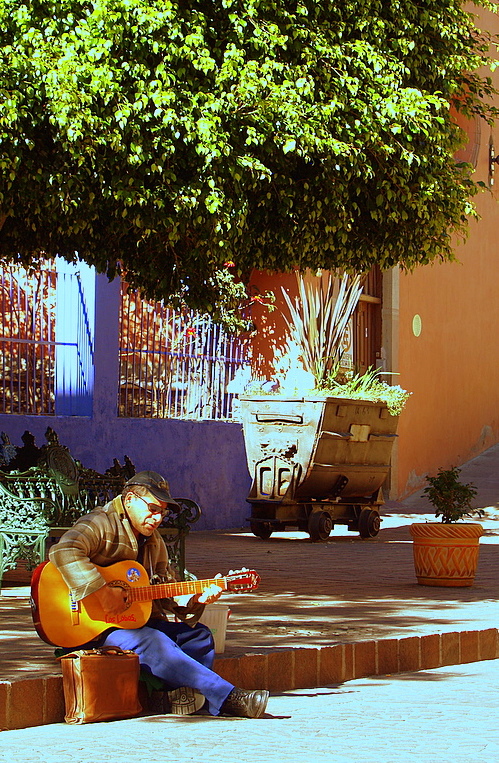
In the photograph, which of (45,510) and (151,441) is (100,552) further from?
(151,441)

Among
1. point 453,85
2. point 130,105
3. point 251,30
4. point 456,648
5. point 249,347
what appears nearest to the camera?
point 456,648

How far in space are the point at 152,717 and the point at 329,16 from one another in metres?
5.30

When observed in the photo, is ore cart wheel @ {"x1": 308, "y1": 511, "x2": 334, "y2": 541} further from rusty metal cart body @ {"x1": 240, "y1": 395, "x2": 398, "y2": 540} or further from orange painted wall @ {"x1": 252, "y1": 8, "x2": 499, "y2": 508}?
orange painted wall @ {"x1": 252, "y1": 8, "x2": 499, "y2": 508}

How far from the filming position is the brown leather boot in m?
5.48

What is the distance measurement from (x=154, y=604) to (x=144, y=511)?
17.4 inches

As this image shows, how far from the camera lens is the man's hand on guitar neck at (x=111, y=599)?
5539mm

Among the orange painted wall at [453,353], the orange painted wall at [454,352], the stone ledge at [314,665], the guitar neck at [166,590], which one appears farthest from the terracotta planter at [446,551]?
the orange painted wall at [454,352]

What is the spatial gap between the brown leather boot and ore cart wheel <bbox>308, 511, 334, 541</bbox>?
26.7ft

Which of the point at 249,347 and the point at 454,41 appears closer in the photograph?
the point at 454,41

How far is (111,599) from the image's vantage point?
18.2ft

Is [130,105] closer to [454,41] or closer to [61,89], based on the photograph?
[61,89]

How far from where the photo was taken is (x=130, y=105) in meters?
7.95

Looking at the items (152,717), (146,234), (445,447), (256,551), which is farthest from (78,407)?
(445,447)

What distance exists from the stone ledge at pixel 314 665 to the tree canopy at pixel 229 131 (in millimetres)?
2903
